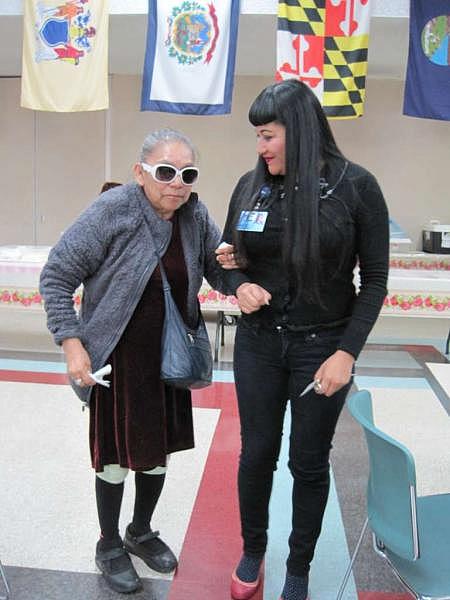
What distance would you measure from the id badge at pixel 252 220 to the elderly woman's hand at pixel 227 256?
0.28 feet

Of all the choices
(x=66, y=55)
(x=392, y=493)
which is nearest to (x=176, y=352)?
(x=392, y=493)

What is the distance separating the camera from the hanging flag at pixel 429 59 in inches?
186

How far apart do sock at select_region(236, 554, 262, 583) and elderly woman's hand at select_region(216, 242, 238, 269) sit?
2.93ft

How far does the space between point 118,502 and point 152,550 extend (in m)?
0.27

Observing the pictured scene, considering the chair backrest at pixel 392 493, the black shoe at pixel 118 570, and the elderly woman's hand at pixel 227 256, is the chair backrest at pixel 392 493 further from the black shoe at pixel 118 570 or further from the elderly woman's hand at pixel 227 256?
the black shoe at pixel 118 570

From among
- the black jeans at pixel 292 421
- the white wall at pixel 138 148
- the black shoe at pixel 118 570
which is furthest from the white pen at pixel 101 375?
the white wall at pixel 138 148

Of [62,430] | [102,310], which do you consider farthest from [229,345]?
[102,310]

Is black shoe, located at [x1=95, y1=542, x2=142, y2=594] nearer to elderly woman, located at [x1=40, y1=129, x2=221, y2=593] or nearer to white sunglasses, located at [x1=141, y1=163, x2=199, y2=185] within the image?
elderly woman, located at [x1=40, y1=129, x2=221, y2=593]

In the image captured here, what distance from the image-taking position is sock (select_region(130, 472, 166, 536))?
2023 millimetres

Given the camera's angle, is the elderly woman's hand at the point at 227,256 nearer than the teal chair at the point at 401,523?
No

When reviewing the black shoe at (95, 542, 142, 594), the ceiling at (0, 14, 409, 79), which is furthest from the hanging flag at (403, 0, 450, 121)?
the black shoe at (95, 542, 142, 594)

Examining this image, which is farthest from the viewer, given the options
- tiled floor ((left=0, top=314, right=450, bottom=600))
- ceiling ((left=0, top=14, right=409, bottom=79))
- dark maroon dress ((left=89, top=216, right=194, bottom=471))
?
ceiling ((left=0, top=14, right=409, bottom=79))

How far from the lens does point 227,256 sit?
1.74 metres

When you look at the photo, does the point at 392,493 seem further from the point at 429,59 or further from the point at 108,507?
the point at 429,59
